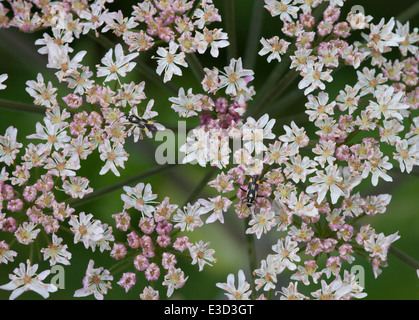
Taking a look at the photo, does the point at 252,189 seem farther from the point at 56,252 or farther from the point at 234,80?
the point at 56,252

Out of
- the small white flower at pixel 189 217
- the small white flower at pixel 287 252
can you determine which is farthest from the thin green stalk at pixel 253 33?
the small white flower at pixel 287 252

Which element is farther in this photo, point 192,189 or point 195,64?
point 192,189

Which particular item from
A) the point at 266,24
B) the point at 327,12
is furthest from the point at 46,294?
the point at 266,24

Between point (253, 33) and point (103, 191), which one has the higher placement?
point (253, 33)

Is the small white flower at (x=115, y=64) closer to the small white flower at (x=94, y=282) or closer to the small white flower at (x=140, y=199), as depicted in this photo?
the small white flower at (x=140, y=199)

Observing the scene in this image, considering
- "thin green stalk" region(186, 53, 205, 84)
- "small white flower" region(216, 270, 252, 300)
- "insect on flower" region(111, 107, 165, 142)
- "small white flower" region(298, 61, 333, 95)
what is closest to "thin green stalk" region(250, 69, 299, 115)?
"small white flower" region(298, 61, 333, 95)

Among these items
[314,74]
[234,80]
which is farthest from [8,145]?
[314,74]

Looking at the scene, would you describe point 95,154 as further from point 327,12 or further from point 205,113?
point 327,12

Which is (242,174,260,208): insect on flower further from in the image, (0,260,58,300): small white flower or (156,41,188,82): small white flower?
(0,260,58,300): small white flower
